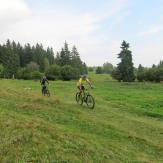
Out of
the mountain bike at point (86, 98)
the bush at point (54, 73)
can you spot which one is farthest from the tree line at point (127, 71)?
the mountain bike at point (86, 98)

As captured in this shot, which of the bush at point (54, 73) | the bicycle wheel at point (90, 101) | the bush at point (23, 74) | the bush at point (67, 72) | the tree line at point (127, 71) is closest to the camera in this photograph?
the bicycle wheel at point (90, 101)

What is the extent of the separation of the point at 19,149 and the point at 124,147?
498 cm

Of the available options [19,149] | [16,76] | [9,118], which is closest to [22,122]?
[9,118]

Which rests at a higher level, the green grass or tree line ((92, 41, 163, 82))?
tree line ((92, 41, 163, 82))

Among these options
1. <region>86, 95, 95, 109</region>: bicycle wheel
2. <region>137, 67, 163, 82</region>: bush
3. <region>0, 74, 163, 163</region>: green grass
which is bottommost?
<region>0, 74, 163, 163</region>: green grass

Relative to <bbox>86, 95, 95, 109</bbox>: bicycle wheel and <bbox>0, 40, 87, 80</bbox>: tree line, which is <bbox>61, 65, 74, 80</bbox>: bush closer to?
<bbox>0, 40, 87, 80</bbox>: tree line

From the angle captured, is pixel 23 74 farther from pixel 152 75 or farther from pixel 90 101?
pixel 90 101

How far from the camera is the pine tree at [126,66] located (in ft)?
310

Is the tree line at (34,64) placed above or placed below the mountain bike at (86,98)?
above

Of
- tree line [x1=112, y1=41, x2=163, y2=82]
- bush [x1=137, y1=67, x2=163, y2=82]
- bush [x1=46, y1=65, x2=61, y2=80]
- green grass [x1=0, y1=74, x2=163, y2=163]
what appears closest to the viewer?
green grass [x1=0, y1=74, x2=163, y2=163]

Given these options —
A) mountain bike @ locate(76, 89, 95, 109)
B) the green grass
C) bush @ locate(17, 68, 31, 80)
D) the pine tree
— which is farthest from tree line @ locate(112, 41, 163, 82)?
the green grass

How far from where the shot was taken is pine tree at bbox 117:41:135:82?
9438 cm

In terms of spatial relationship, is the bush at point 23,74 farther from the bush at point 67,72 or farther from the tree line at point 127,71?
the tree line at point 127,71

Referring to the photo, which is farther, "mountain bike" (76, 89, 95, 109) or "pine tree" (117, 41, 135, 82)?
"pine tree" (117, 41, 135, 82)
